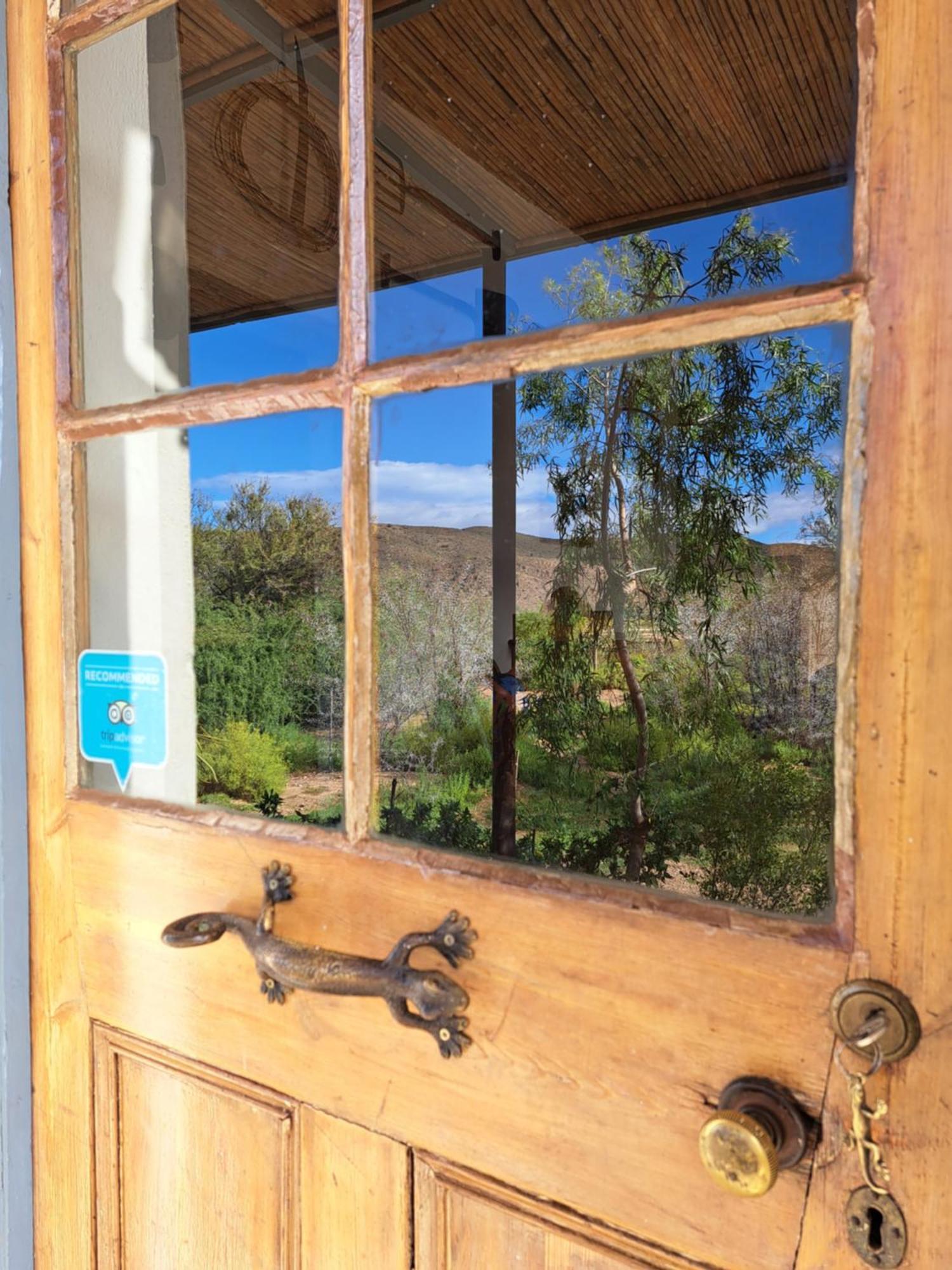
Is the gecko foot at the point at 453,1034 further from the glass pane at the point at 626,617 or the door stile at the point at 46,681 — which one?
the door stile at the point at 46,681

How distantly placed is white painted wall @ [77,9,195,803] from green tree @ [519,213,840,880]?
0.39 metres

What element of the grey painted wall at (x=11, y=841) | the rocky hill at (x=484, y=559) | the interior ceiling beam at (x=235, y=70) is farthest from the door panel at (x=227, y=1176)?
the interior ceiling beam at (x=235, y=70)

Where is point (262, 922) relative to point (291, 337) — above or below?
below

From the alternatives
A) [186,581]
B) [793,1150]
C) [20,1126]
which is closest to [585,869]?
[793,1150]

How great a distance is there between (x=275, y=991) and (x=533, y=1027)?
25 cm

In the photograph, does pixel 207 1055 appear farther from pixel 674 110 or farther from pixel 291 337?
pixel 674 110

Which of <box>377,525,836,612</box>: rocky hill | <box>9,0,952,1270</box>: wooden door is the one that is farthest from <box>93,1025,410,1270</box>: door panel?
<box>377,525,836,612</box>: rocky hill

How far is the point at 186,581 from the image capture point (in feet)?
2.58

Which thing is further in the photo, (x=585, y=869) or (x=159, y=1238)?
(x=159, y=1238)

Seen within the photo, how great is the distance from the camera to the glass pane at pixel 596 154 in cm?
62

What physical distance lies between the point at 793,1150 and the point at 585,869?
0.22m

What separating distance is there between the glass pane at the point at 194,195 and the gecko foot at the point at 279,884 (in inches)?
17.7

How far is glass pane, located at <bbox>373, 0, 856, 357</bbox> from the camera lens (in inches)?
24.3

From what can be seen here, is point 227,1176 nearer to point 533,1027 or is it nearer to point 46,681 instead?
point 533,1027
